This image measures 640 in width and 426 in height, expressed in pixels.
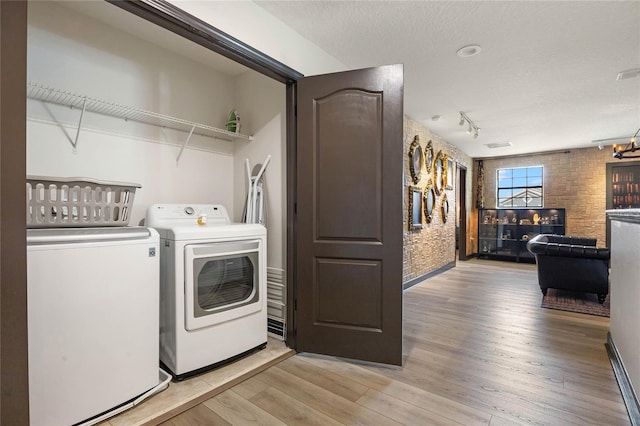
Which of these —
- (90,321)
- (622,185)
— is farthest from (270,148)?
(622,185)

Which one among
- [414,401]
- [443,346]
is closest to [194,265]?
[414,401]

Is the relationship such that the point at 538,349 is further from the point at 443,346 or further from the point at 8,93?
the point at 8,93

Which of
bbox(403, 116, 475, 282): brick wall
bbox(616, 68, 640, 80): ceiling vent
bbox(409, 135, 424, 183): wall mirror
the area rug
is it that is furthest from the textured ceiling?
the area rug

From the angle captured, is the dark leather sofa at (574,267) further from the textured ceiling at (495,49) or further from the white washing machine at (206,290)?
the white washing machine at (206,290)

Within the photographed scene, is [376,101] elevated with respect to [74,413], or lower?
elevated

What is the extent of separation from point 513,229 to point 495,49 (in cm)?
607

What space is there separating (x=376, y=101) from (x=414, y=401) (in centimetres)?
197

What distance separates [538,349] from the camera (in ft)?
8.34

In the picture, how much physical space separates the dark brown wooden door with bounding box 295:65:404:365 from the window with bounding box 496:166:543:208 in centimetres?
715

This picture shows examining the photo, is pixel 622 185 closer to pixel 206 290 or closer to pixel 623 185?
pixel 623 185

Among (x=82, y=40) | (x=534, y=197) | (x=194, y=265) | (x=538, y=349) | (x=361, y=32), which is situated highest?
(x=361, y=32)

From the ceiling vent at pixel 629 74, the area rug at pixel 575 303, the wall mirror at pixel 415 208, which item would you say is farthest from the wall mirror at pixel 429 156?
the area rug at pixel 575 303

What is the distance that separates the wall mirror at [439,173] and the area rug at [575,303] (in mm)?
2297

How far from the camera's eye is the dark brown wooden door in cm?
218
